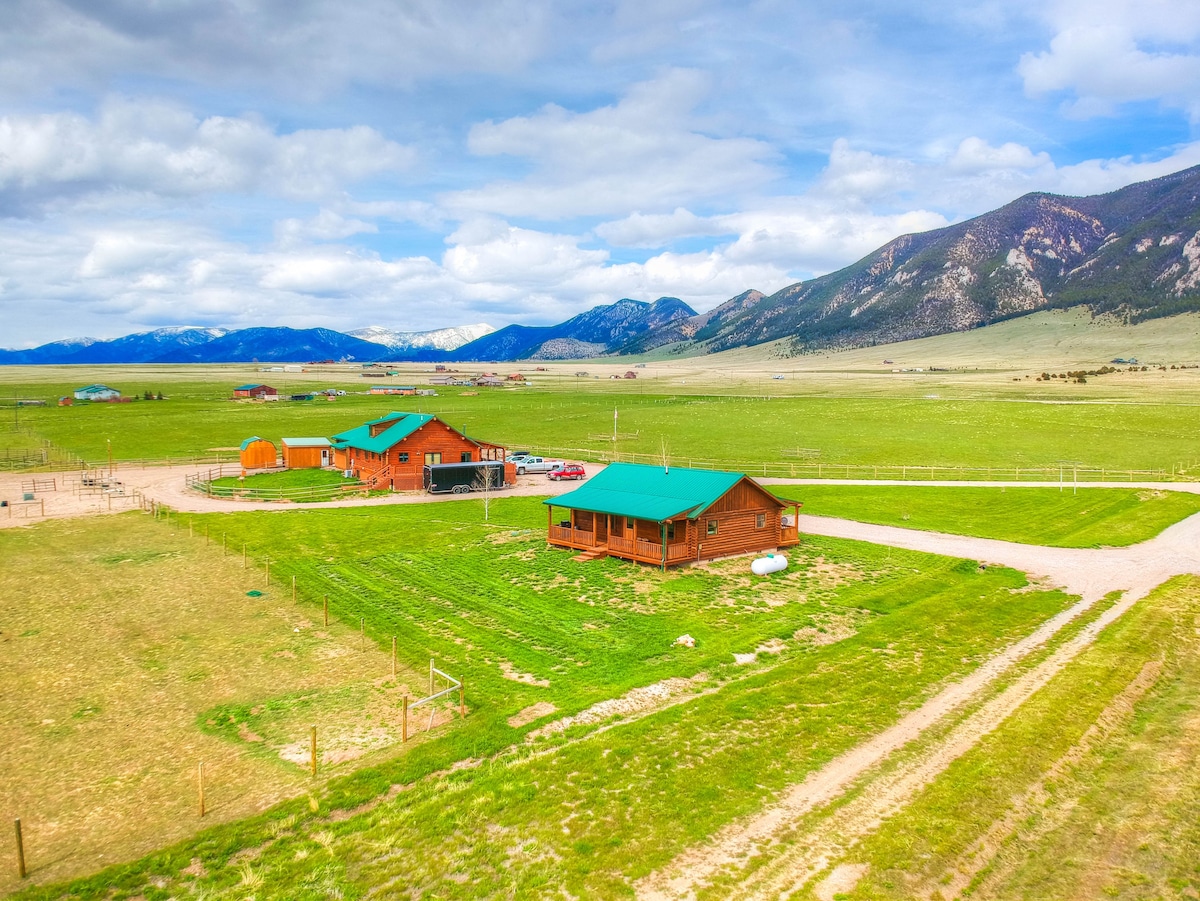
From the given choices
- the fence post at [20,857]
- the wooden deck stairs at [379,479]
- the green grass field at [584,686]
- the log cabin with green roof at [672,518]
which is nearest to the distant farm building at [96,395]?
the wooden deck stairs at [379,479]

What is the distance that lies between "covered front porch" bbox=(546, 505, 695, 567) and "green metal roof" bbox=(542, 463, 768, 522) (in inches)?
28.4

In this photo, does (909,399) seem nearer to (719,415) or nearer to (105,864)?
(719,415)

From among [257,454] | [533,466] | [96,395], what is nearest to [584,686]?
[533,466]

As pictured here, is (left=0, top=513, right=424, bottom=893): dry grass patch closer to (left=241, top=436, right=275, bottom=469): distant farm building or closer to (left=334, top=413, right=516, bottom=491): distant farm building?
(left=334, top=413, right=516, bottom=491): distant farm building

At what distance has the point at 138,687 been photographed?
21891 mm

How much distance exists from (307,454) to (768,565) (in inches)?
2034

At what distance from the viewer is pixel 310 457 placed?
7081 cm

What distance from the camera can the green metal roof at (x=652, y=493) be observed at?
116ft

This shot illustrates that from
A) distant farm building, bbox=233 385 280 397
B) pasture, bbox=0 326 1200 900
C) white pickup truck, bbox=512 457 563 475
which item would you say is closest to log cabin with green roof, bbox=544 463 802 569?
pasture, bbox=0 326 1200 900

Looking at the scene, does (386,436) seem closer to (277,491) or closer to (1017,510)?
(277,491)

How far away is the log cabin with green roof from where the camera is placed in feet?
116

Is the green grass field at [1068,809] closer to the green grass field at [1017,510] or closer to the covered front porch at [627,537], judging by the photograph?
the covered front porch at [627,537]

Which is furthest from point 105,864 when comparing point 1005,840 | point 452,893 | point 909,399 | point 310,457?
point 909,399

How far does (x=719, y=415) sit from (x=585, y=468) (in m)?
55.9
